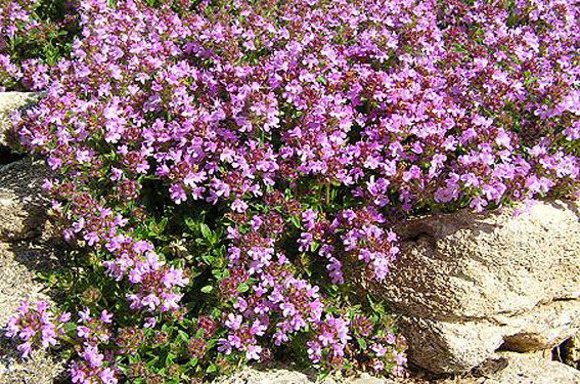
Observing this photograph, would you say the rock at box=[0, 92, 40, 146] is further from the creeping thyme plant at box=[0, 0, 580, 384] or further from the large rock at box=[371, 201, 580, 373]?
the large rock at box=[371, 201, 580, 373]

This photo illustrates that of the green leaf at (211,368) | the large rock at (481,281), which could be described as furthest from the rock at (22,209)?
the large rock at (481,281)

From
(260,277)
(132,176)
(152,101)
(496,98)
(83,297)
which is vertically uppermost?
(496,98)

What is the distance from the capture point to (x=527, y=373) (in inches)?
170

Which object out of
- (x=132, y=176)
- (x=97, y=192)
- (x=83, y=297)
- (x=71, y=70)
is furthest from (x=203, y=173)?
(x=71, y=70)

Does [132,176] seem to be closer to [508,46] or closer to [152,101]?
[152,101]

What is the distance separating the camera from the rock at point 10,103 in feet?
16.2

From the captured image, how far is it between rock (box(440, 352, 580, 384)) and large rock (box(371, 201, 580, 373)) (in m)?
0.20

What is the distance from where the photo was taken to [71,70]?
471cm

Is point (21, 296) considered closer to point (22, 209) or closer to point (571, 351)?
point (22, 209)

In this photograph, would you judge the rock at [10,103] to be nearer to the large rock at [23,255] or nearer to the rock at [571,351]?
the large rock at [23,255]

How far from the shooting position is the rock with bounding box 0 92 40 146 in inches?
194

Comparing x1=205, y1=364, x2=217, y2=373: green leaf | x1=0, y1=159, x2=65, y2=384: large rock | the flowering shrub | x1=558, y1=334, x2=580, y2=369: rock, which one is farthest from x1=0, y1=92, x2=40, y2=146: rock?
x1=558, y1=334, x2=580, y2=369: rock

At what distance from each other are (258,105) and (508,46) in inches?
82.5

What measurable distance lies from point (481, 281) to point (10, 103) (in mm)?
3812
